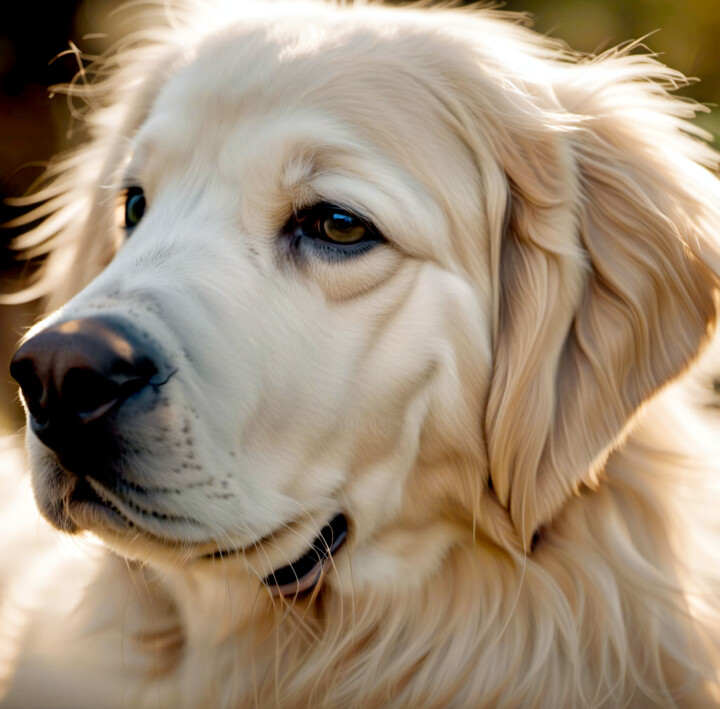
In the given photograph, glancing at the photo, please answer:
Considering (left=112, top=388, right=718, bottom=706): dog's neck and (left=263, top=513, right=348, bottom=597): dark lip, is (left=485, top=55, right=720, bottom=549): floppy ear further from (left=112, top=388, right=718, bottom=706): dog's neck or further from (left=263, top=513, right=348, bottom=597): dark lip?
(left=263, top=513, right=348, bottom=597): dark lip

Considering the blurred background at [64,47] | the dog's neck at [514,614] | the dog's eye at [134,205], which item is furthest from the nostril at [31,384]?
the blurred background at [64,47]

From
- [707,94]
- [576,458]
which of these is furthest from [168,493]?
[707,94]

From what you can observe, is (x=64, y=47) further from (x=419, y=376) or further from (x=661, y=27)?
(x=419, y=376)

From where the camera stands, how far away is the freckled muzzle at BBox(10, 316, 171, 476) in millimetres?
1583

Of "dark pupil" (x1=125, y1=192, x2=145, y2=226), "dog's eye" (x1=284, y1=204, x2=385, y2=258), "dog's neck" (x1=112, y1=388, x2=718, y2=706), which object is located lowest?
"dog's neck" (x1=112, y1=388, x2=718, y2=706)

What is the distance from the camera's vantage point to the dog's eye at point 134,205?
2.40 meters

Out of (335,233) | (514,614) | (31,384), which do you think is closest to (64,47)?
(335,233)

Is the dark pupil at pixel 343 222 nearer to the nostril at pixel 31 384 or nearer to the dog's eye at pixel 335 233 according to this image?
the dog's eye at pixel 335 233

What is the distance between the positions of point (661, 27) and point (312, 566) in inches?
139

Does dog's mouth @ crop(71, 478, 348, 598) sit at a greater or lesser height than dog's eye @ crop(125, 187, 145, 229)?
lesser

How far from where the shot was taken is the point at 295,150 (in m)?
1.98

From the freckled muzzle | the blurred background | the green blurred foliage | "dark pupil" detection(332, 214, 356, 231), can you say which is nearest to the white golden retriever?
"dark pupil" detection(332, 214, 356, 231)

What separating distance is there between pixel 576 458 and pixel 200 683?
1.18 meters

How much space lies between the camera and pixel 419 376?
199 centimetres
